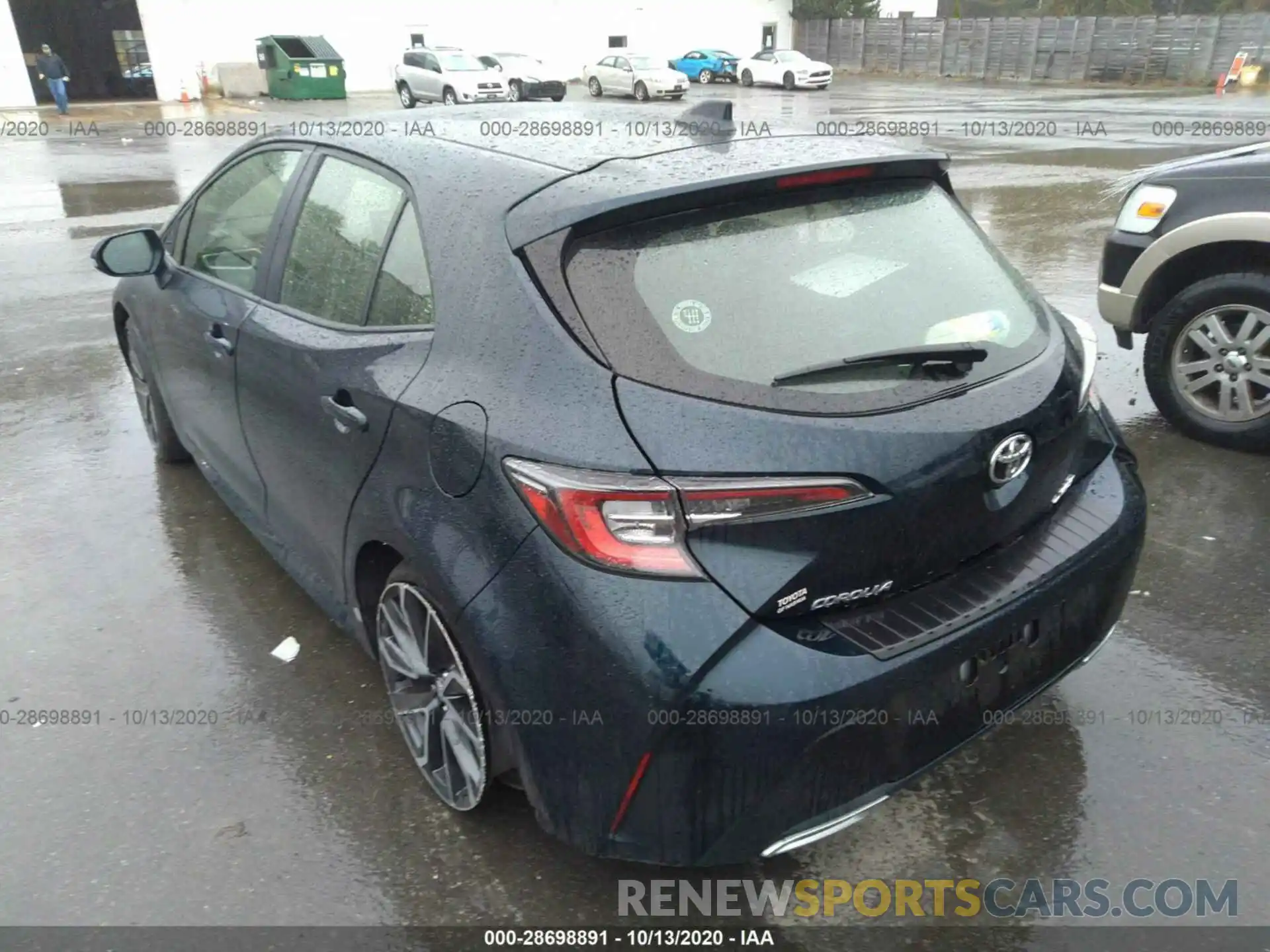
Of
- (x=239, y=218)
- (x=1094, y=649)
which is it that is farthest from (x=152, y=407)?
(x=1094, y=649)

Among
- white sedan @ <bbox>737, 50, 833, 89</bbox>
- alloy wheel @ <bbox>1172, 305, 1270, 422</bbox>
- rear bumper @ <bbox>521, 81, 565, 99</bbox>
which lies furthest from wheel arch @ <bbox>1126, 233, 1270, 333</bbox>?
→ white sedan @ <bbox>737, 50, 833, 89</bbox>

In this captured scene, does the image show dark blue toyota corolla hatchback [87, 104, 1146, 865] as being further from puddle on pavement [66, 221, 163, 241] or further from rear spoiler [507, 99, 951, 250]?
puddle on pavement [66, 221, 163, 241]

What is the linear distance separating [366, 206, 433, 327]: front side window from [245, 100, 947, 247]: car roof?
121 millimetres

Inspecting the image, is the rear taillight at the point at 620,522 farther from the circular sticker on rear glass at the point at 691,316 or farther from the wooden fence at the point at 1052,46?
the wooden fence at the point at 1052,46

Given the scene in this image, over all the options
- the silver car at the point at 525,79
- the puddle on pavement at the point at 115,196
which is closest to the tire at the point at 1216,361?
the puddle on pavement at the point at 115,196

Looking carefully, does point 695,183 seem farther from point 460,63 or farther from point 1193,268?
point 460,63

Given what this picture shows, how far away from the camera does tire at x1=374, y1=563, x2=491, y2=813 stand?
8.02ft

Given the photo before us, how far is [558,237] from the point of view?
2252mm

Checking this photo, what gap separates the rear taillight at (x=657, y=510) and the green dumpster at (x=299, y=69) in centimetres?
3560

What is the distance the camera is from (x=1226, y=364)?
15.1ft

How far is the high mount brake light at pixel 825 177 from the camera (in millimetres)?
2387

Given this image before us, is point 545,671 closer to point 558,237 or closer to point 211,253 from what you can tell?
point 558,237

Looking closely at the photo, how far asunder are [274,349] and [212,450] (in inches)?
41.1

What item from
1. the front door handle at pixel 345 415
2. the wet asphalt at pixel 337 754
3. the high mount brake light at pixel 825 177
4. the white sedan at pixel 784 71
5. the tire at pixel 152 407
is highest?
the high mount brake light at pixel 825 177
